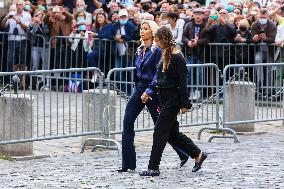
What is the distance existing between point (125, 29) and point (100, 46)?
0.89 meters

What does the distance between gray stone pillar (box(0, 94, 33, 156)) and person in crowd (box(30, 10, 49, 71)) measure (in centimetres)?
1019

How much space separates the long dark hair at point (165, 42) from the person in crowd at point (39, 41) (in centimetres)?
1208

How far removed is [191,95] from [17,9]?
795 cm

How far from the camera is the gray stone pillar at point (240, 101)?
18281 millimetres

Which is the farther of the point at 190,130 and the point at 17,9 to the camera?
the point at 17,9

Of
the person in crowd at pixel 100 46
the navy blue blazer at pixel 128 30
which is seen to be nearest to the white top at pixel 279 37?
the navy blue blazer at pixel 128 30

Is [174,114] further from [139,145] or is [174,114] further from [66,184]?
[139,145]

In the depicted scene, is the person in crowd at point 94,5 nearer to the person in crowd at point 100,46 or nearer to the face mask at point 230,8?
the person in crowd at point 100,46

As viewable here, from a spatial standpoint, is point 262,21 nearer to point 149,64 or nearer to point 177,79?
point 149,64

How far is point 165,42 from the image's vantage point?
44.4 ft

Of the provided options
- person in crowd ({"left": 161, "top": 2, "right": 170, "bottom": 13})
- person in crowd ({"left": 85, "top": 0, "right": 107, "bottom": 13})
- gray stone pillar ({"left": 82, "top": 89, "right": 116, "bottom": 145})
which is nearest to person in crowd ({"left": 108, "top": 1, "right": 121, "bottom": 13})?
person in crowd ({"left": 85, "top": 0, "right": 107, "bottom": 13})

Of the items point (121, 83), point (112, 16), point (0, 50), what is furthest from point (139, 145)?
point (0, 50)

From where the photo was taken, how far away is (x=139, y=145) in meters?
16.9

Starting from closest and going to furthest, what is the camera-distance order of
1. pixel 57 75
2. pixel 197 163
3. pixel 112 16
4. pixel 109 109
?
pixel 197 163, pixel 109 109, pixel 57 75, pixel 112 16
